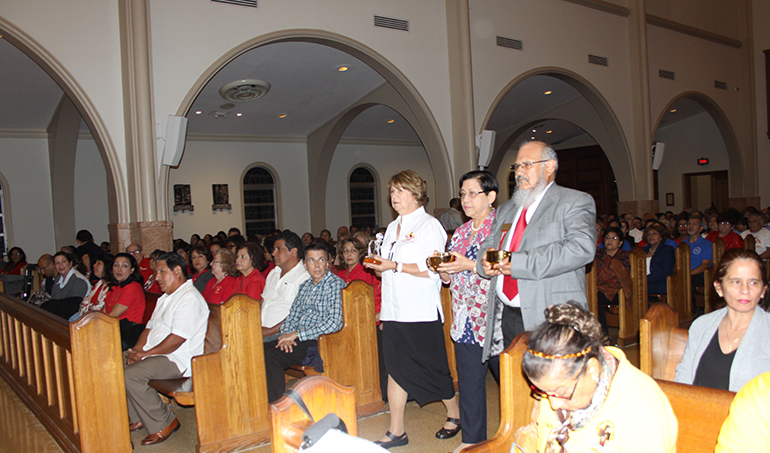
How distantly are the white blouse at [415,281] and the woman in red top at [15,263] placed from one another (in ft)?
26.4

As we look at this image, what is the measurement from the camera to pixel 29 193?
37.0 ft

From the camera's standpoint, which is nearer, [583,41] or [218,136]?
[583,41]

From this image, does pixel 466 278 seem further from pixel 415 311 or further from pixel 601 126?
pixel 601 126

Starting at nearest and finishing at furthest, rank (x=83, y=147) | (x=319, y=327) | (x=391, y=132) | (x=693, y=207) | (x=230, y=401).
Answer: (x=230, y=401) → (x=319, y=327) → (x=83, y=147) → (x=391, y=132) → (x=693, y=207)

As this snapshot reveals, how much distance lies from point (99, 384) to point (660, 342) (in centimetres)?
281

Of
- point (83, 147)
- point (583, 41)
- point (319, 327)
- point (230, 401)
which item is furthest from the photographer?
point (83, 147)

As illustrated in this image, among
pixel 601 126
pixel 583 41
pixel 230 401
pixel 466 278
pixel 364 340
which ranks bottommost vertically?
pixel 230 401

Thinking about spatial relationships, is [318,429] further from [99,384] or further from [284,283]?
[284,283]

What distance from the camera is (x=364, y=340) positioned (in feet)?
11.9

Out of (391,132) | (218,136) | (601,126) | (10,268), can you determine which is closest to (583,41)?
(601,126)

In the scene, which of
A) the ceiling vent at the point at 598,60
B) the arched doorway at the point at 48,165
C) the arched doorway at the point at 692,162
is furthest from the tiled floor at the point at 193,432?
the arched doorway at the point at 692,162

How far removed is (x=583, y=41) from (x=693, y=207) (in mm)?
9397

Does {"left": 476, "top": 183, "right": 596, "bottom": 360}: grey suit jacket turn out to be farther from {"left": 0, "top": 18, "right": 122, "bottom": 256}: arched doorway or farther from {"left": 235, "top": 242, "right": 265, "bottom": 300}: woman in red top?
{"left": 0, "top": 18, "right": 122, "bottom": 256}: arched doorway

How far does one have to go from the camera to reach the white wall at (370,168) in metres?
15.0
